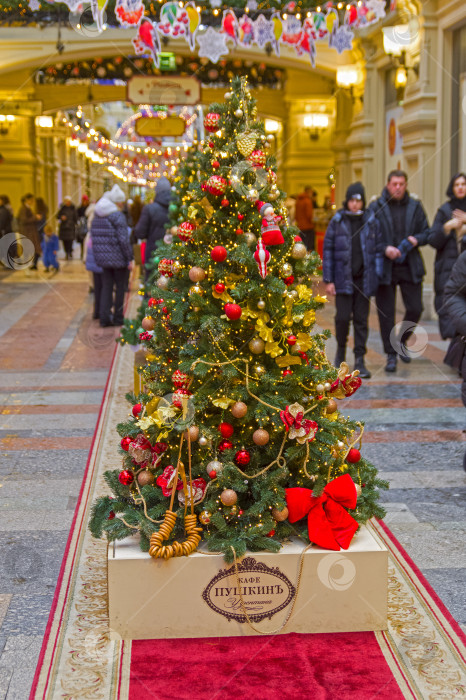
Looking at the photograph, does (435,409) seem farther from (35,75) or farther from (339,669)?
(35,75)

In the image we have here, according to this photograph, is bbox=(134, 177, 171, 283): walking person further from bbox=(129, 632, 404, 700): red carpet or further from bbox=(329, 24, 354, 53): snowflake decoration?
bbox=(129, 632, 404, 700): red carpet

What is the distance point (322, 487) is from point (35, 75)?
72.8 ft

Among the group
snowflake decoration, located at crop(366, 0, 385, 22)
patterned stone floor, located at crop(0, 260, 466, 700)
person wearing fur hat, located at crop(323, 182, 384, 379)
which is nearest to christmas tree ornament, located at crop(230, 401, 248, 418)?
patterned stone floor, located at crop(0, 260, 466, 700)

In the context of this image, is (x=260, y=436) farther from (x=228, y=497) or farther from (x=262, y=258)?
(x=262, y=258)

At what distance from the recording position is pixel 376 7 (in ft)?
40.4

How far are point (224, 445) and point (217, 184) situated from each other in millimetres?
1019

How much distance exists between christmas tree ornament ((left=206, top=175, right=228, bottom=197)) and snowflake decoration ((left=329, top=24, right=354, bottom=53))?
9.64 meters

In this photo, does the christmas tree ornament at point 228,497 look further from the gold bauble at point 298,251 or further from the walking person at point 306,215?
the walking person at point 306,215

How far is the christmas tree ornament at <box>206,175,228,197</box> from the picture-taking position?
12.6 feet

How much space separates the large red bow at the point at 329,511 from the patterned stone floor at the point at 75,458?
1.96ft

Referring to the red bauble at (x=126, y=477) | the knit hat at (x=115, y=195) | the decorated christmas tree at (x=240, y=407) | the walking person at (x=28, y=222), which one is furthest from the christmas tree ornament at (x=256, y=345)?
the walking person at (x=28, y=222)

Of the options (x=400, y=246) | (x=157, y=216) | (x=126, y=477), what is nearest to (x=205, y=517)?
(x=126, y=477)

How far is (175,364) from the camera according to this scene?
4.08 meters

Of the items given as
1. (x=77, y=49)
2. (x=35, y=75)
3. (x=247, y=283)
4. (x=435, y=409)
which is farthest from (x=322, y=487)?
(x=35, y=75)
